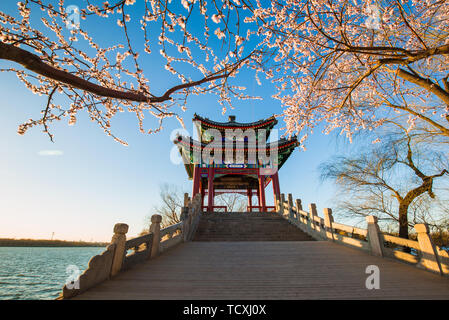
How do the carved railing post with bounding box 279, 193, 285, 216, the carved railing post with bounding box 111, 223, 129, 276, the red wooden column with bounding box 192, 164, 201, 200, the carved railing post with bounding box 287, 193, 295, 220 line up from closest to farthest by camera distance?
1. the carved railing post with bounding box 111, 223, 129, 276
2. the carved railing post with bounding box 287, 193, 295, 220
3. the carved railing post with bounding box 279, 193, 285, 216
4. the red wooden column with bounding box 192, 164, 201, 200

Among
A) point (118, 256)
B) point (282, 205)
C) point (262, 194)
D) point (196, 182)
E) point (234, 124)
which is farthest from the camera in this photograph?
point (234, 124)

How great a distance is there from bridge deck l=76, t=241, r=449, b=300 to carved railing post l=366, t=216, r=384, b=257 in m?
0.25

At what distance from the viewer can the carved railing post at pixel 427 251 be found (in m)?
3.10

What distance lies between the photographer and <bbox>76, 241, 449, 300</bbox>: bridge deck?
2326mm

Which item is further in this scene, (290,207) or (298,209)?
(290,207)

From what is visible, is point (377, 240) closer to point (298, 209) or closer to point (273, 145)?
point (298, 209)

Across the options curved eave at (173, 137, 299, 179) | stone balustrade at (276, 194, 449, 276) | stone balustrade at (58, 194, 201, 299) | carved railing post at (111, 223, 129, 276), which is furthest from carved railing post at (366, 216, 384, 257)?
curved eave at (173, 137, 299, 179)

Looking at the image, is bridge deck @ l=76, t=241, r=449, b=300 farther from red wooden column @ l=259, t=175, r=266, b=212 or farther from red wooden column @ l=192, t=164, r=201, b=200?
red wooden column @ l=192, t=164, r=201, b=200

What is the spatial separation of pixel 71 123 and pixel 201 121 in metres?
11.0

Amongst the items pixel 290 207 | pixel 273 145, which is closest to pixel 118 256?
pixel 290 207

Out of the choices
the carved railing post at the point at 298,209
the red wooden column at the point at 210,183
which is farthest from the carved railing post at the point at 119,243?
the red wooden column at the point at 210,183

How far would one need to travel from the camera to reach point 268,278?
2.90 metres

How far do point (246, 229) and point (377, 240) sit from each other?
4496 mm

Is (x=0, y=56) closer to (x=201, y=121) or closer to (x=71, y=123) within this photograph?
(x=71, y=123)
